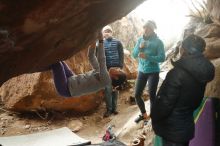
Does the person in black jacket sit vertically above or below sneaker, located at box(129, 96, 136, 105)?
above

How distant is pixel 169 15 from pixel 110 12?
28.2ft

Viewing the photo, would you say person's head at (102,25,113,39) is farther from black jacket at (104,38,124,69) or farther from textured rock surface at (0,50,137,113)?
textured rock surface at (0,50,137,113)

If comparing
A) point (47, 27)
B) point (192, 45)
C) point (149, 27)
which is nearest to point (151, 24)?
point (149, 27)

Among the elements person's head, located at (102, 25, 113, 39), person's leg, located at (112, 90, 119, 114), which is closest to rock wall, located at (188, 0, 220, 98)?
person's head, located at (102, 25, 113, 39)

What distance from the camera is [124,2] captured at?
3691 mm

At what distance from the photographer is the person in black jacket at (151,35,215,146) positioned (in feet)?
13.2

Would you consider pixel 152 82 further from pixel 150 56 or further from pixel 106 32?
pixel 106 32

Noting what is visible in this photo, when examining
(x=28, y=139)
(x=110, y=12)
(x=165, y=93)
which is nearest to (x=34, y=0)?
(x=110, y=12)

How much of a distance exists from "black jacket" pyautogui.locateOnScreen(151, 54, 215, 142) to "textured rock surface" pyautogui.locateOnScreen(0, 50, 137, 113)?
15.3 ft

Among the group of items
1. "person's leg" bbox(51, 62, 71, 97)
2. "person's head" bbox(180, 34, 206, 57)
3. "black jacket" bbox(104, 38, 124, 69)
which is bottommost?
"black jacket" bbox(104, 38, 124, 69)

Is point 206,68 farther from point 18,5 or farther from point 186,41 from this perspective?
point 18,5

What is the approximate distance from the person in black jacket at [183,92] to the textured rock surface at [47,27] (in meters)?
0.87

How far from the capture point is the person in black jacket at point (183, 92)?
159 inches

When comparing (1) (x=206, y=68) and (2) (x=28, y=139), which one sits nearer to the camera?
(1) (x=206, y=68)
